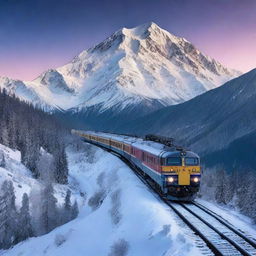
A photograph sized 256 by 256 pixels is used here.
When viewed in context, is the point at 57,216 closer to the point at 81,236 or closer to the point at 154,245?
the point at 81,236

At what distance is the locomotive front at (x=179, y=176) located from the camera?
1282 inches

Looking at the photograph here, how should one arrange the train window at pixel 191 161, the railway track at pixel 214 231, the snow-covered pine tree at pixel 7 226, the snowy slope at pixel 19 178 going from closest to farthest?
1. the railway track at pixel 214 231
2. the train window at pixel 191 161
3. the snow-covered pine tree at pixel 7 226
4. the snowy slope at pixel 19 178

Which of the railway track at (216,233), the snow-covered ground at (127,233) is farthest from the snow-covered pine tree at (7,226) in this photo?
the railway track at (216,233)

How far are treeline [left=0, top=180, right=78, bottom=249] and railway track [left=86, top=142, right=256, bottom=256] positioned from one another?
2780 cm

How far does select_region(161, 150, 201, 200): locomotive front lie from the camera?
107 ft

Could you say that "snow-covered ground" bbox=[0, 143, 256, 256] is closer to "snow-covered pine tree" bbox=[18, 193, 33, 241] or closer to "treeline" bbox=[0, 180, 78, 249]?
"snow-covered pine tree" bbox=[18, 193, 33, 241]

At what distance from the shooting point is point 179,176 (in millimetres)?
32750

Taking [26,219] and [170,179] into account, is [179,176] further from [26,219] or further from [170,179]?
[26,219]

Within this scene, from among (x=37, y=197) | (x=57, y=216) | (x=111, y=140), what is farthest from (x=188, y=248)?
(x=111, y=140)

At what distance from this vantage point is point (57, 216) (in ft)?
181

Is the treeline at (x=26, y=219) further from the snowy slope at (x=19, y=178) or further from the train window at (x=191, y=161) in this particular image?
the train window at (x=191, y=161)

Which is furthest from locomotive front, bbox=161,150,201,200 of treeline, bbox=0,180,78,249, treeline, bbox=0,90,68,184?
treeline, bbox=0,90,68,184

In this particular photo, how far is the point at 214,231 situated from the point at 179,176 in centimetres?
945

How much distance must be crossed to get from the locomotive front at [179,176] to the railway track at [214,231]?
1.23 meters
